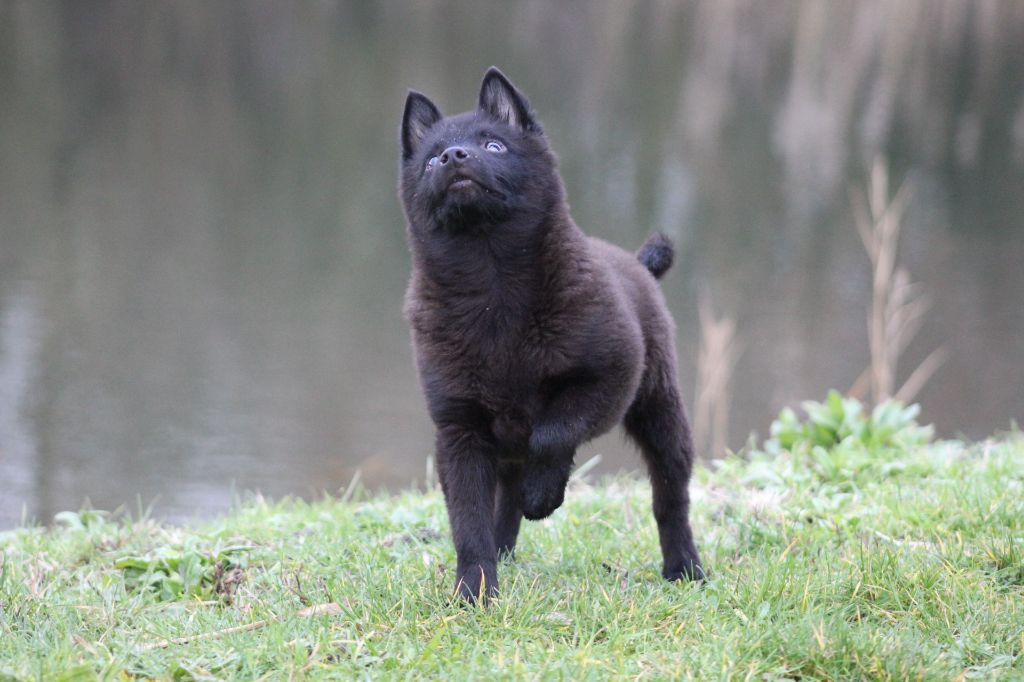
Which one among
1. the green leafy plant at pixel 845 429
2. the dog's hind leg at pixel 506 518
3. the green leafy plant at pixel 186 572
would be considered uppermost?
the green leafy plant at pixel 845 429

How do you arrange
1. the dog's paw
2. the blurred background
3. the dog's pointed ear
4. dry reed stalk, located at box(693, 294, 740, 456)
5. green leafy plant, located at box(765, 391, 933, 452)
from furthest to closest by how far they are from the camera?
1. the blurred background
2. dry reed stalk, located at box(693, 294, 740, 456)
3. green leafy plant, located at box(765, 391, 933, 452)
4. the dog's paw
5. the dog's pointed ear

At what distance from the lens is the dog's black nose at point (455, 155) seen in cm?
401

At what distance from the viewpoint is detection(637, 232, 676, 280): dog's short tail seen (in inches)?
205

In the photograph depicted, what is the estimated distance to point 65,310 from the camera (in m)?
13.9

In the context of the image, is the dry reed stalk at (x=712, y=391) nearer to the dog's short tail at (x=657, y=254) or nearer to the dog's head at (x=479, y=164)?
the dog's short tail at (x=657, y=254)

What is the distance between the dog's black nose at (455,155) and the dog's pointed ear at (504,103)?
1.17 ft

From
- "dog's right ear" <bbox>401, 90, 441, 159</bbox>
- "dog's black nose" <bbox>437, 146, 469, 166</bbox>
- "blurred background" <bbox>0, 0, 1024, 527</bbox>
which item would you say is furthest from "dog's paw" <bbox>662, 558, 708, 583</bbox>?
"blurred background" <bbox>0, 0, 1024, 527</bbox>

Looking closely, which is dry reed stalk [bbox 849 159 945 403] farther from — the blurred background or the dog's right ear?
the dog's right ear

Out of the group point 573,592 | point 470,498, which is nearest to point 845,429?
point 573,592

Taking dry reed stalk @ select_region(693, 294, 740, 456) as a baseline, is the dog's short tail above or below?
above

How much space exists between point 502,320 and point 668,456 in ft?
3.17

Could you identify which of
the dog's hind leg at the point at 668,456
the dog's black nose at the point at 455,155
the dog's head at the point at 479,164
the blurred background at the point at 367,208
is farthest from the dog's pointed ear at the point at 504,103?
the blurred background at the point at 367,208

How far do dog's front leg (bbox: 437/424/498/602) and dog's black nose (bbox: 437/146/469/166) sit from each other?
2.88 feet

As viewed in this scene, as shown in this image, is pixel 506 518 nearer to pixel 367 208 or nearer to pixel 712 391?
pixel 712 391
